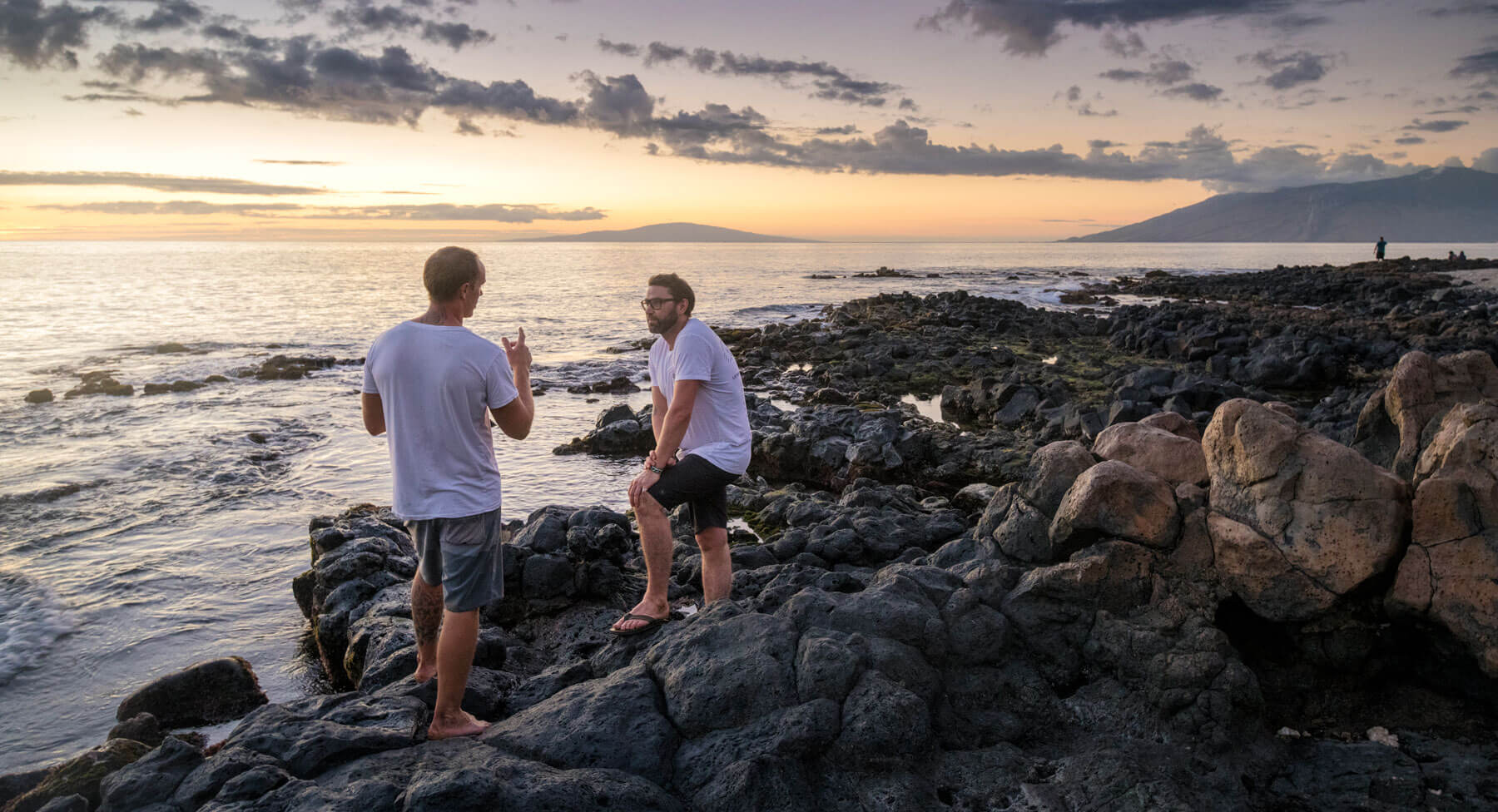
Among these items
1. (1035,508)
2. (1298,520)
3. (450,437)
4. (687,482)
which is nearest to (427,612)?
(450,437)

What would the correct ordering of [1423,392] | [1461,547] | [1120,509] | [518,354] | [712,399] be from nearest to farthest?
[1461,547] → [518,354] → [1120,509] → [712,399] → [1423,392]

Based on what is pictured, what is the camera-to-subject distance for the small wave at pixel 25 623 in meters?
8.09

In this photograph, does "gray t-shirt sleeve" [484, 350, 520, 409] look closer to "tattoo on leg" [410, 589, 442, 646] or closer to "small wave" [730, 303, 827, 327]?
"tattoo on leg" [410, 589, 442, 646]

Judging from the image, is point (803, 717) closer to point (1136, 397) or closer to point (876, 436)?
point (876, 436)

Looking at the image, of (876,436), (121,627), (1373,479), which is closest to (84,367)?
(121,627)

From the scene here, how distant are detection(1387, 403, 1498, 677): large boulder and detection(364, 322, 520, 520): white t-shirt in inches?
226

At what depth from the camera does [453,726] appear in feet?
15.6

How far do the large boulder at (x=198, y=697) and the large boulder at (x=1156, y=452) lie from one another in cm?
792

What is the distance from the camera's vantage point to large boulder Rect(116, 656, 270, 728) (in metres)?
6.71

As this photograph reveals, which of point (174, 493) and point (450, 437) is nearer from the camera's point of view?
point (450, 437)

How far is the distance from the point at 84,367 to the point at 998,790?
35.6 m

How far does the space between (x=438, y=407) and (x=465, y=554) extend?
899 mm

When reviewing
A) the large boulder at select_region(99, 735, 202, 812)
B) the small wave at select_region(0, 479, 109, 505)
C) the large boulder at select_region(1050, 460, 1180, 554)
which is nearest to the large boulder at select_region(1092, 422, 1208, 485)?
the large boulder at select_region(1050, 460, 1180, 554)

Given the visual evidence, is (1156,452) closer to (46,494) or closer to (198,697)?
(198,697)
